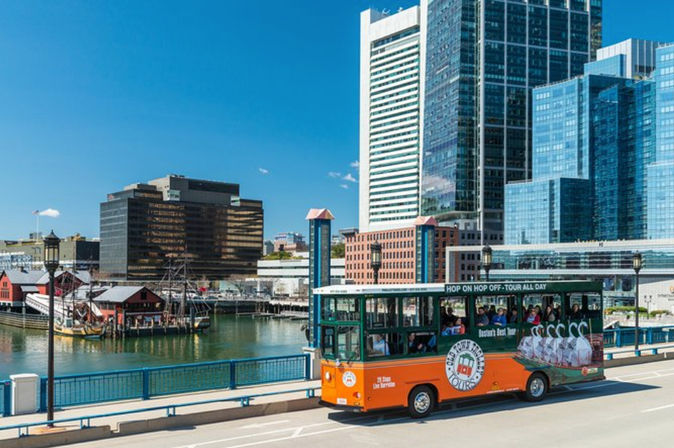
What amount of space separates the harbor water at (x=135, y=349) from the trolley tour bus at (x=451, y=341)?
46987mm

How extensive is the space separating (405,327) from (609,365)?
1493 cm

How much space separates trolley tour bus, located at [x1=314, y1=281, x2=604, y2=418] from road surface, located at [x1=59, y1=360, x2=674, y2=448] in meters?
0.67

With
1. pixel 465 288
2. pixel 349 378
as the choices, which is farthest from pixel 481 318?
pixel 349 378

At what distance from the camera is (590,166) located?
165625 mm

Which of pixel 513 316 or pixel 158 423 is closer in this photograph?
pixel 158 423

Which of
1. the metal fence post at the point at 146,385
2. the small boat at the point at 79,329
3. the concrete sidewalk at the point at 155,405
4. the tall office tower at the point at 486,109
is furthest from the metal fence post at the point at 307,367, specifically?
the tall office tower at the point at 486,109

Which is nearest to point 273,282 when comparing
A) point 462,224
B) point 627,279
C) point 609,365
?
point 462,224

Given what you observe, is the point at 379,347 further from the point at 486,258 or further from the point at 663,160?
the point at 663,160

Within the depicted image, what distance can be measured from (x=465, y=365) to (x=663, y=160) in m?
140

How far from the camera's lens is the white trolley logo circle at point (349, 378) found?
18.6 metres

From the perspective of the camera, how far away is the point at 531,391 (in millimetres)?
21781

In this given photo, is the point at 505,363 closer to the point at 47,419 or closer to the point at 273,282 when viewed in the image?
the point at 47,419

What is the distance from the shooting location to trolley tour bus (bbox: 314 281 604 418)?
18.6 m

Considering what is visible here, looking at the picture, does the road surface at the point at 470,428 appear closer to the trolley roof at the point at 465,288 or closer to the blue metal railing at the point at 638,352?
the trolley roof at the point at 465,288
